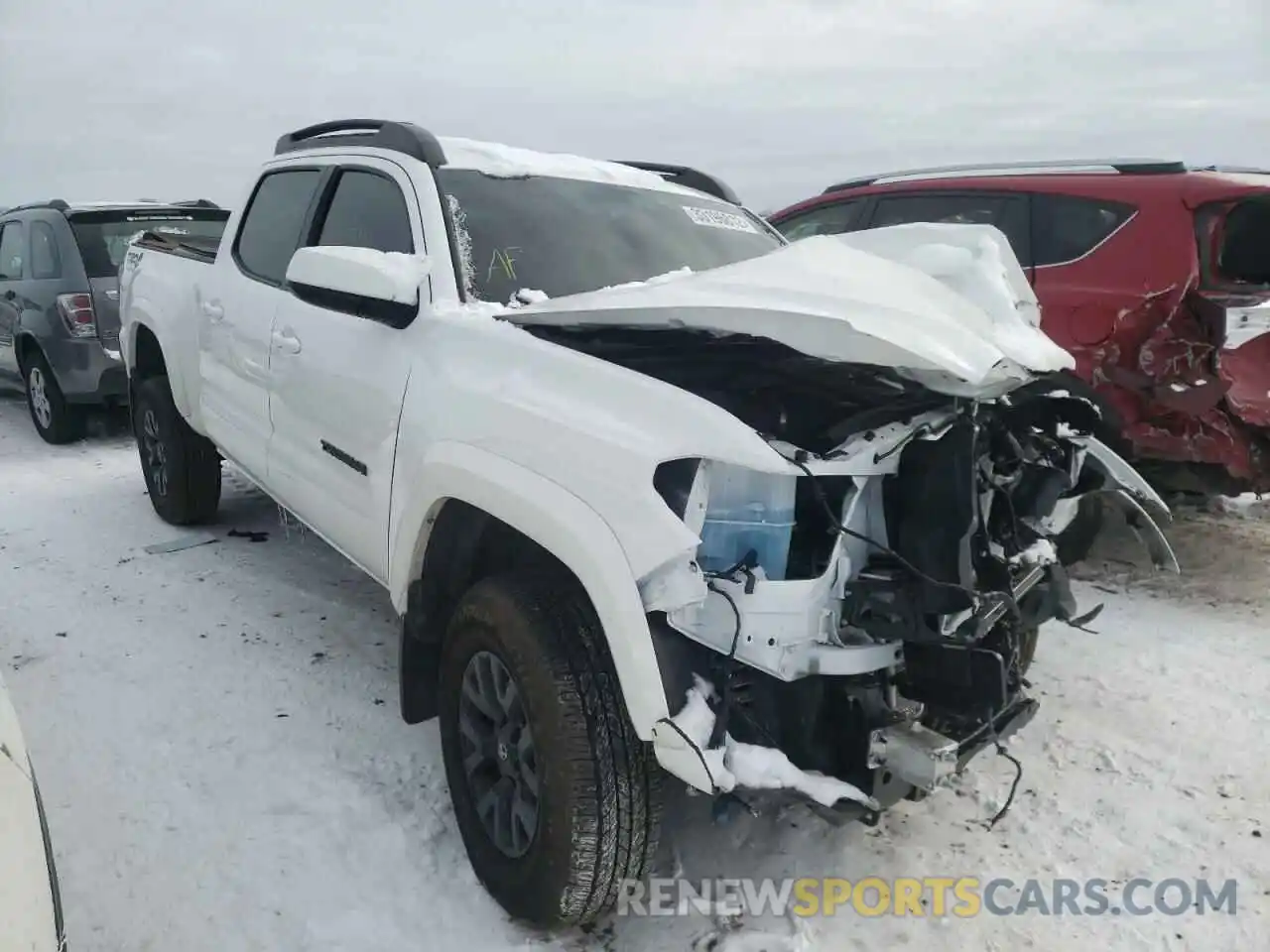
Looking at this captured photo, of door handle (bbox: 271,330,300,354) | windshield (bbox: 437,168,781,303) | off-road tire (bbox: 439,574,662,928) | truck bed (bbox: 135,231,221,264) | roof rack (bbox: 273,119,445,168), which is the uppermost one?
roof rack (bbox: 273,119,445,168)

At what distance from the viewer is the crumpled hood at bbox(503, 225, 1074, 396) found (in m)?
2.00

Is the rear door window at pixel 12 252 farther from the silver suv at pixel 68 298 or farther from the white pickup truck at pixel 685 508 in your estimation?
the white pickup truck at pixel 685 508

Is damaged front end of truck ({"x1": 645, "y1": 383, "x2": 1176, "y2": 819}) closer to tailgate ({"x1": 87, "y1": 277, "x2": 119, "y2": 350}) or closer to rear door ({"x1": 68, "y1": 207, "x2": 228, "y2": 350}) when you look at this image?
rear door ({"x1": 68, "y1": 207, "x2": 228, "y2": 350})

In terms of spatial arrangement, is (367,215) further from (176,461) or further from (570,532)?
(176,461)

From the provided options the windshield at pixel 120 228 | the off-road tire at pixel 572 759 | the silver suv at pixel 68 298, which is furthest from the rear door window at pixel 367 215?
the silver suv at pixel 68 298

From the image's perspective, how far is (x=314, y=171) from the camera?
3.76m

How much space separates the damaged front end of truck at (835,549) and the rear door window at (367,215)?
40.8 inches

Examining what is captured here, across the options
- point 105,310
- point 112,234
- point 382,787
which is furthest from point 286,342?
point 112,234

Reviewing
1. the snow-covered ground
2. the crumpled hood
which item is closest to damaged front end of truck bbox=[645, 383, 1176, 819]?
the crumpled hood

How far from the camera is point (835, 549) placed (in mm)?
2020

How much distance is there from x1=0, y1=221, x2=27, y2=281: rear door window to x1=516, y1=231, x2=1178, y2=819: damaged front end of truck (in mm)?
7112

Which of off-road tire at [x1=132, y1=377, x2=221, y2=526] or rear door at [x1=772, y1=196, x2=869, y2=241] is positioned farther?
rear door at [x1=772, y1=196, x2=869, y2=241]

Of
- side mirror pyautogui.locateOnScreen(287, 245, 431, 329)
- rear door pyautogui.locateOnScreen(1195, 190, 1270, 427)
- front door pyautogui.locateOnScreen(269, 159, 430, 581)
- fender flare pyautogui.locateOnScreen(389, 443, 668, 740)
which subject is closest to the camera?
fender flare pyautogui.locateOnScreen(389, 443, 668, 740)

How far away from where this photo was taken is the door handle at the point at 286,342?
3.36m
